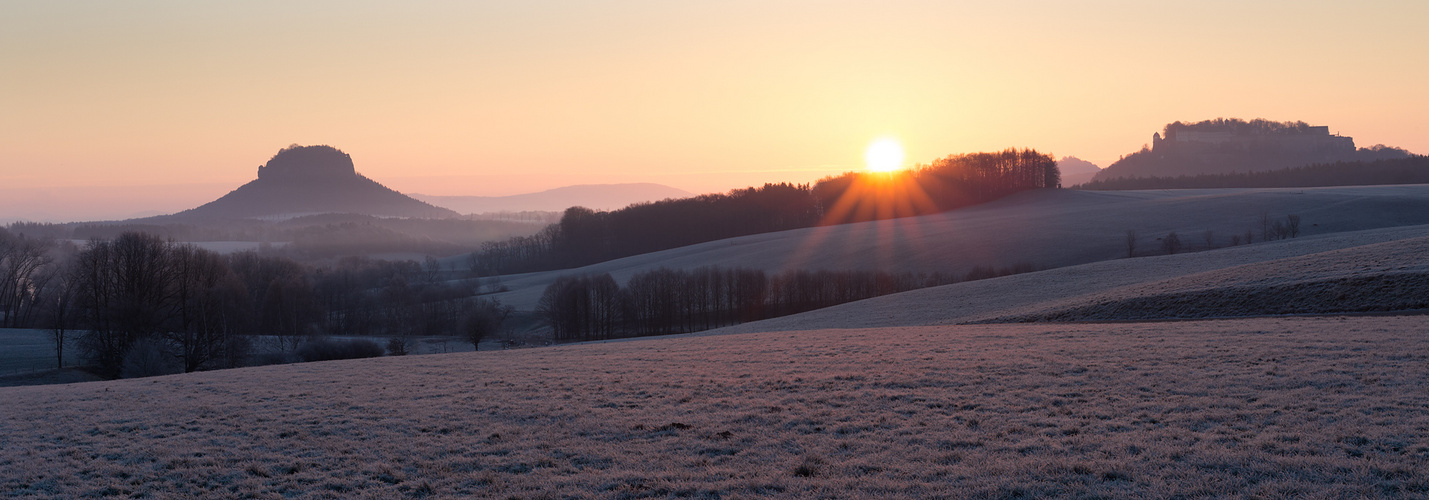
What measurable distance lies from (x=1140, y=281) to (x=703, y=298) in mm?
45485

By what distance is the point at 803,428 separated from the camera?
43.5 feet

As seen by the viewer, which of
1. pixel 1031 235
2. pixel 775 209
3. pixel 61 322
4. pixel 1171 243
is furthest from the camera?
pixel 775 209

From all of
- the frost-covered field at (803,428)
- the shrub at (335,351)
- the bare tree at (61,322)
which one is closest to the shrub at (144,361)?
the bare tree at (61,322)

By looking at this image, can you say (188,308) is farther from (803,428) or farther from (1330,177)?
(1330,177)

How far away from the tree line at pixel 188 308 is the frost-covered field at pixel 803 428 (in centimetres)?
2884

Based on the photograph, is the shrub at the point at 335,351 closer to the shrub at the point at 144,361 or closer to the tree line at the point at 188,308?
the tree line at the point at 188,308

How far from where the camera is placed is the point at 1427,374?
14547 mm

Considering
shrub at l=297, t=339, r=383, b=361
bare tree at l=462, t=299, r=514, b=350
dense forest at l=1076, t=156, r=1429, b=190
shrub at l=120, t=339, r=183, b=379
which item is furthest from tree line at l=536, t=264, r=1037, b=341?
dense forest at l=1076, t=156, r=1429, b=190

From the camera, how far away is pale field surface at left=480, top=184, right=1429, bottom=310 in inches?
3318

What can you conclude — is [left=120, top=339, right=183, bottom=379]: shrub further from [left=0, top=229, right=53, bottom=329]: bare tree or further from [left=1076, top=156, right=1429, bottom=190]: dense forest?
[left=1076, top=156, right=1429, bottom=190]: dense forest

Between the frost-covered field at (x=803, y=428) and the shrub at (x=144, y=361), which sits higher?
the frost-covered field at (x=803, y=428)

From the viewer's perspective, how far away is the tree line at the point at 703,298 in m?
76.6

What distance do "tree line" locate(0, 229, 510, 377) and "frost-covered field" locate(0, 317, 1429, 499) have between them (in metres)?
28.8

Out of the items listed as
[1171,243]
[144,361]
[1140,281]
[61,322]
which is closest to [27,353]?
[61,322]
